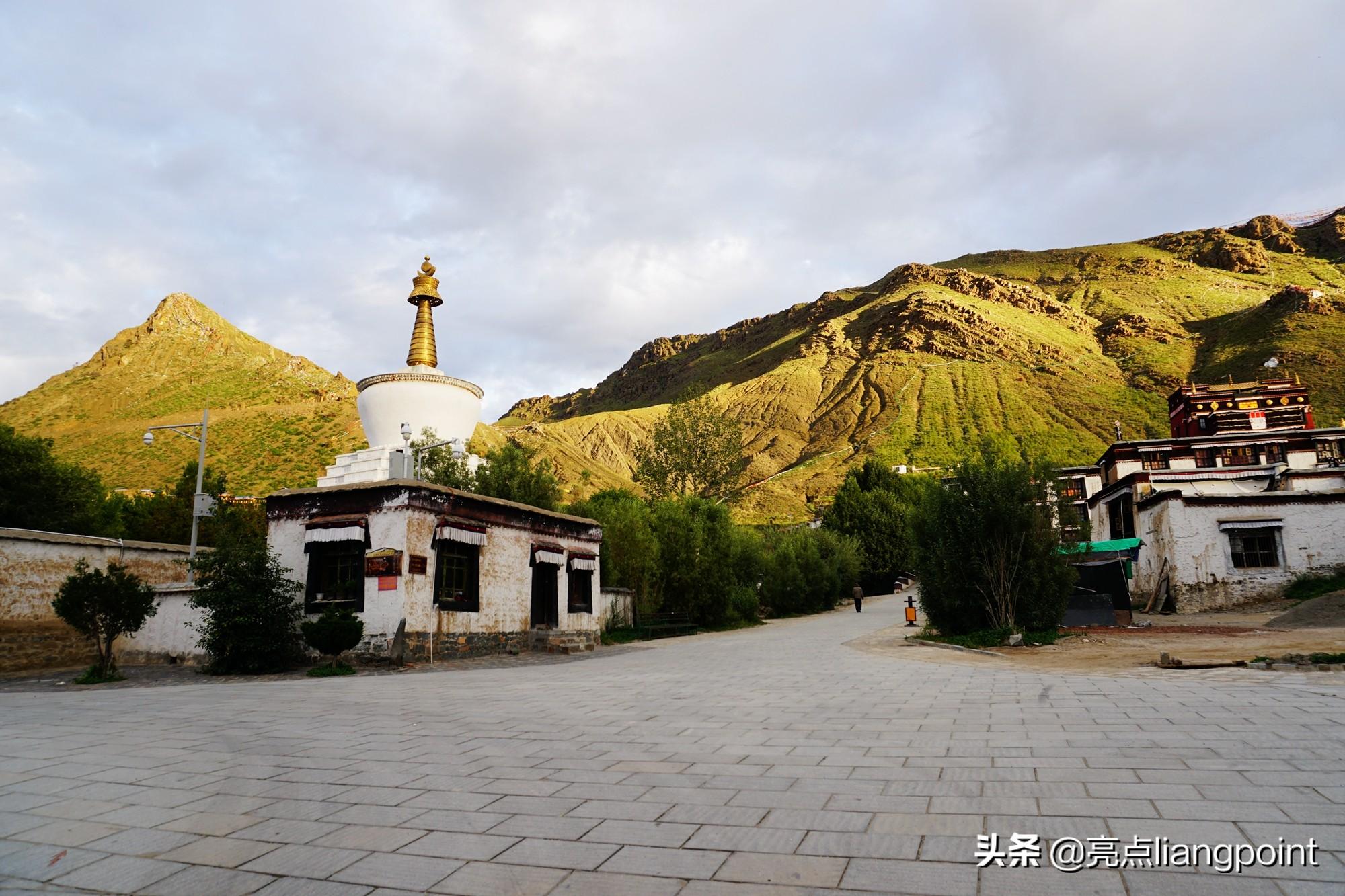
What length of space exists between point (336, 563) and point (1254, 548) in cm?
2713

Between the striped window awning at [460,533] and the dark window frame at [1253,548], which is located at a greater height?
the striped window awning at [460,533]

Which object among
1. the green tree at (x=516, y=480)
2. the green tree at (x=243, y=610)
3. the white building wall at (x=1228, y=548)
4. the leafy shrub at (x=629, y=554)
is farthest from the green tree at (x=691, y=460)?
the green tree at (x=243, y=610)

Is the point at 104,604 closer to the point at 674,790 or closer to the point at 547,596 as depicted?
the point at 547,596

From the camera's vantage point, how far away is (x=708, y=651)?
1805 cm

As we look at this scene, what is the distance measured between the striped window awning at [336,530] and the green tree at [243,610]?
3.82 feet

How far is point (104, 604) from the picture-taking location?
1326 centimetres

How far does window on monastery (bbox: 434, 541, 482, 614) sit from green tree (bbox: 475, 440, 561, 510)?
789cm

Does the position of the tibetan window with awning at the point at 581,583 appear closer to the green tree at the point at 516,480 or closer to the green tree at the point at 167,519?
the green tree at the point at 516,480

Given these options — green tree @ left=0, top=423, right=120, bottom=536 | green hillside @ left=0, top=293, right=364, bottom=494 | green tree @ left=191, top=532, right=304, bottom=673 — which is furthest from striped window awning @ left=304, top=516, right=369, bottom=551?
green hillside @ left=0, top=293, right=364, bottom=494

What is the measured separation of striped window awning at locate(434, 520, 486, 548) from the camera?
16.2 m

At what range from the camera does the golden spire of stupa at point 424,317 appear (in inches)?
1216

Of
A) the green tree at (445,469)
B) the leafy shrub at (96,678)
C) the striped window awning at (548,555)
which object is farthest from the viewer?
the green tree at (445,469)

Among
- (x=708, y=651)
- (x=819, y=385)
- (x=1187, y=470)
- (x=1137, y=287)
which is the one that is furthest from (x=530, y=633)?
(x=1137, y=287)

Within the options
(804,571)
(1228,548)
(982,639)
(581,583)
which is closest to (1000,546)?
(982,639)
